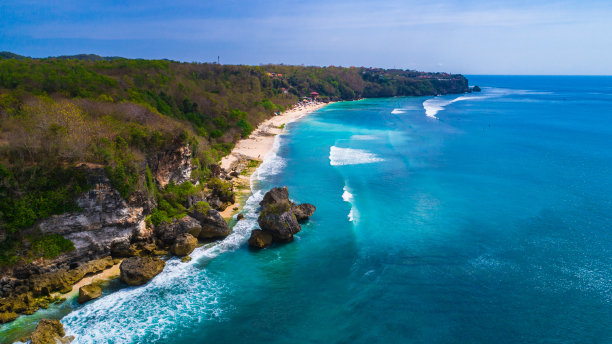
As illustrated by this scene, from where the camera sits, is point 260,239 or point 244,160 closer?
point 260,239

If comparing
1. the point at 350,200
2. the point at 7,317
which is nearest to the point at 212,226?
the point at 7,317

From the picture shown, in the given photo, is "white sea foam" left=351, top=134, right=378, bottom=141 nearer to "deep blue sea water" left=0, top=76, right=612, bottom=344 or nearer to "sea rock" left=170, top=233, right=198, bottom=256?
"deep blue sea water" left=0, top=76, right=612, bottom=344

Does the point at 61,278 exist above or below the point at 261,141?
below

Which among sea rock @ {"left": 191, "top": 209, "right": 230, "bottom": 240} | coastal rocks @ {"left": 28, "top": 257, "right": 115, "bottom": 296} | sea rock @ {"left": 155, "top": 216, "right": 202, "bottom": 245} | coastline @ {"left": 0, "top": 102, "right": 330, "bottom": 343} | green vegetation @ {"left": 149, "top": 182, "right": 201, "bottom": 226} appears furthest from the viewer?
sea rock @ {"left": 191, "top": 209, "right": 230, "bottom": 240}

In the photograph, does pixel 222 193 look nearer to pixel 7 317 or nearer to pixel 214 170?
pixel 214 170

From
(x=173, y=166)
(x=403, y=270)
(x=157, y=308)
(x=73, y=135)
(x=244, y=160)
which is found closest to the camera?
(x=157, y=308)

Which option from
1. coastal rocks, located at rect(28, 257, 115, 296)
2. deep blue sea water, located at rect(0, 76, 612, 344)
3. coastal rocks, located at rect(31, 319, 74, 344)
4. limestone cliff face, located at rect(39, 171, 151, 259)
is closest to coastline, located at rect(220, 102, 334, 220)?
deep blue sea water, located at rect(0, 76, 612, 344)

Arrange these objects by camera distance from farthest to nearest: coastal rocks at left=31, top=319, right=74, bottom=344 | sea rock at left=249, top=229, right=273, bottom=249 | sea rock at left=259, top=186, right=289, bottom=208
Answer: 1. sea rock at left=259, top=186, right=289, bottom=208
2. sea rock at left=249, top=229, right=273, bottom=249
3. coastal rocks at left=31, top=319, right=74, bottom=344

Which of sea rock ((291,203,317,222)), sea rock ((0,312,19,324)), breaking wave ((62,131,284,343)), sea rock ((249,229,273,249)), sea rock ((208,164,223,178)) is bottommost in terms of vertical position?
breaking wave ((62,131,284,343))
